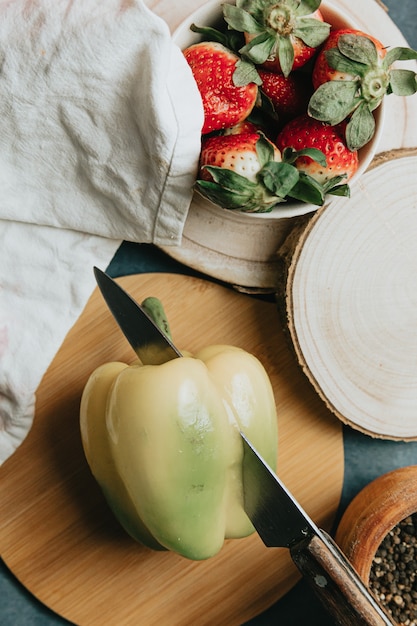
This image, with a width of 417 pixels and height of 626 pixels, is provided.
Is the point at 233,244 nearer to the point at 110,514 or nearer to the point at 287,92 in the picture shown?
the point at 287,92

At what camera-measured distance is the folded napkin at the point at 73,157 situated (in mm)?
893

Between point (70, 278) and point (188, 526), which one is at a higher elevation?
point (70, 278)

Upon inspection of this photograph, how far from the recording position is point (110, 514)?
102cm

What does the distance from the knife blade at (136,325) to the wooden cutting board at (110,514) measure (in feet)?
0.20

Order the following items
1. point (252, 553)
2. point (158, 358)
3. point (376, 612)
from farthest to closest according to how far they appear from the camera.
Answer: point (252, 553) < point (158, 358) < point (376, 612)

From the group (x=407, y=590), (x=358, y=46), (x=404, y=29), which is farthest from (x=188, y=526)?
(x=404, y=29)

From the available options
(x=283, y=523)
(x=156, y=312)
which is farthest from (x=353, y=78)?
(x=283, y=523)

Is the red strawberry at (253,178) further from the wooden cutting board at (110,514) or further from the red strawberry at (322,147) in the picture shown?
the wooden cutting board at (110,514)

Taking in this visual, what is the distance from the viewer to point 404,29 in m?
1.10

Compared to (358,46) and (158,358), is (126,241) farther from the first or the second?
(358,46)

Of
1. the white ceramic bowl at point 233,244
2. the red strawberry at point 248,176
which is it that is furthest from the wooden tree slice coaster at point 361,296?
the red strawberry at point 248,176

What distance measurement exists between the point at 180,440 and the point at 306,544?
19 cm

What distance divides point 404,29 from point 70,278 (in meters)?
0.60

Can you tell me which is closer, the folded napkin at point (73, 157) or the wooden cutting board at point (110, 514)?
the folded napkin at point (73, 157)
